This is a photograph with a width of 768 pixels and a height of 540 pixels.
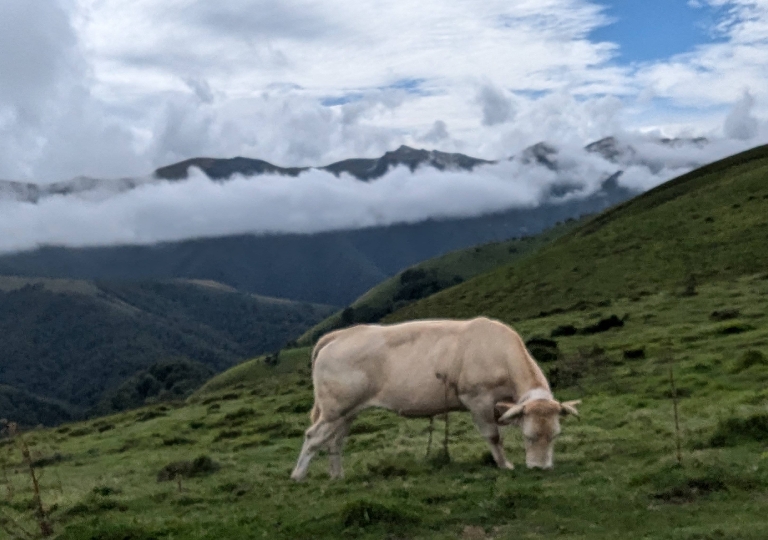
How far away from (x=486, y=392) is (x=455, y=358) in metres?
0.92

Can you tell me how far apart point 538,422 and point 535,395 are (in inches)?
24.2

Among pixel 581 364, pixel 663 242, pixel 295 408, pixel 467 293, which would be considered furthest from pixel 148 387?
pixel 581 364

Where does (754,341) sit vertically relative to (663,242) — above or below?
below

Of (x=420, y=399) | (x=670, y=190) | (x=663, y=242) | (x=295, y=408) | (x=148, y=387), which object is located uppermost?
(x=670, y=190)

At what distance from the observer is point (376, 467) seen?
713 inches

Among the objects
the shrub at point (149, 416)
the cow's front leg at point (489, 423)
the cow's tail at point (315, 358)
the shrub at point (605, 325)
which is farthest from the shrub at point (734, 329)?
the shrub at point (149, 416)

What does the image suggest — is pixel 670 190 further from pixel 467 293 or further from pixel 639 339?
pixel 639 339

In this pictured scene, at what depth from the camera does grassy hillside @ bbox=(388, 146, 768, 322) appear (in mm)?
64375

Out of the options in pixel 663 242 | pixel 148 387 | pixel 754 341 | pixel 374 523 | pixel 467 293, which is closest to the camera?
pixel 374 523

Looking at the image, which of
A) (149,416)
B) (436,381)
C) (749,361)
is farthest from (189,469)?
(149,416)

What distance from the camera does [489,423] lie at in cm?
1642

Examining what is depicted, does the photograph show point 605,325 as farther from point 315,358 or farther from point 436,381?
point 436,381

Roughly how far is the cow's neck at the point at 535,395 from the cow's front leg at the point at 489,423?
0.77 meters

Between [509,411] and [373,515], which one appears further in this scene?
[509,411]
